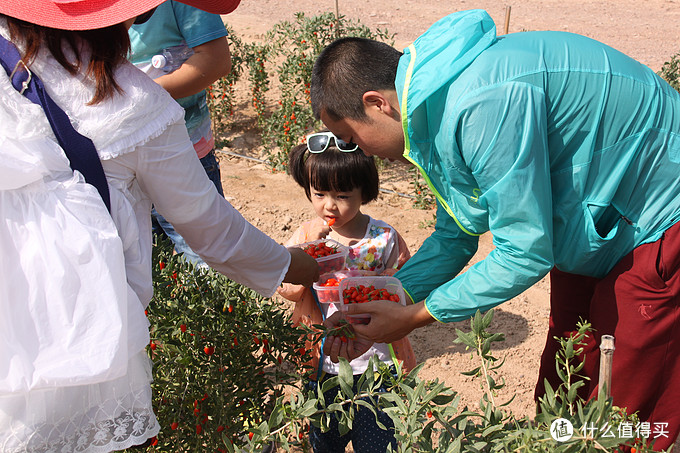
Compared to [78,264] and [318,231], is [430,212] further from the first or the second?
[78,264]

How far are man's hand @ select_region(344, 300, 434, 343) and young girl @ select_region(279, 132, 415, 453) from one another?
44cm

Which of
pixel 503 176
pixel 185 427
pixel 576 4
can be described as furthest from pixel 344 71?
pixel 576 4

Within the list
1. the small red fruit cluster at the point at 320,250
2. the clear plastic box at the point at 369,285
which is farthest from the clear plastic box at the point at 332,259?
the clear plastic box at the point at 369,285

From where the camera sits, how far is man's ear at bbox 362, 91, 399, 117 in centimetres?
181

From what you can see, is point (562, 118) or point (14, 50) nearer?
point (14, 50)

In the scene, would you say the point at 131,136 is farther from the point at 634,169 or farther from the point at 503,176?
the point at 634,169

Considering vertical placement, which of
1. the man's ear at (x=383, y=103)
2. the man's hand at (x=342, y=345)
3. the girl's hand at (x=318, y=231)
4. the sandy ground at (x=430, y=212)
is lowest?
the sandy ground at (x=430, y=212)

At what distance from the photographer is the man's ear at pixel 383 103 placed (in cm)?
181

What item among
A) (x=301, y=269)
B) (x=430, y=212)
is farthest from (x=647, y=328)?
(x=430, y=212)

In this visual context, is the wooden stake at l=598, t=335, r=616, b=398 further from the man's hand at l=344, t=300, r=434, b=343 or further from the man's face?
the man's face

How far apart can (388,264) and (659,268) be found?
3.72 ft

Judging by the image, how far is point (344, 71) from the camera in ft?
6.06

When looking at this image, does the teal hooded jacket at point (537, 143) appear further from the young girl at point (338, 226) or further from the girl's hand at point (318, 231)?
the girl's hand at point (318, 231)

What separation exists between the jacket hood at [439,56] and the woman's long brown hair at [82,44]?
71cm
